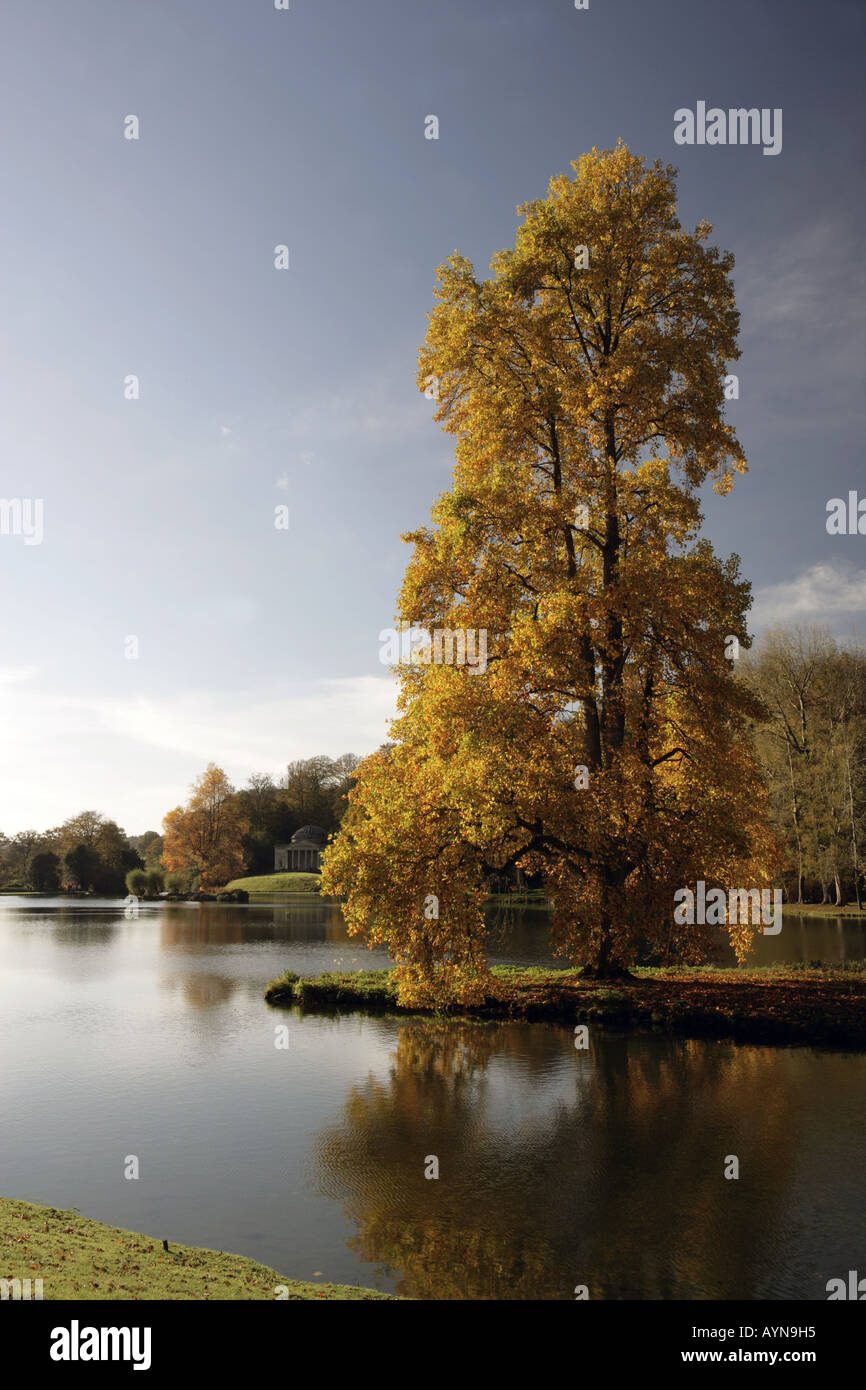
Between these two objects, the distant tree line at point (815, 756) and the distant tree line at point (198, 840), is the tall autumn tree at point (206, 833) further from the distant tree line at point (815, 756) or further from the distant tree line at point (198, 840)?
the distant tree line at point (815, 756)

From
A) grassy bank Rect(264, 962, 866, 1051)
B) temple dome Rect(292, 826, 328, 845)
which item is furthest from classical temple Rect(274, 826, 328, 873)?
grassy bank Rect(264, 962, 866, 1051)

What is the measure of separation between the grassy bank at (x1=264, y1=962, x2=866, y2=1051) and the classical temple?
7311 cm

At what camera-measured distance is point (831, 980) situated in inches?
741

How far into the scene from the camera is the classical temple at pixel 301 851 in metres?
92.8

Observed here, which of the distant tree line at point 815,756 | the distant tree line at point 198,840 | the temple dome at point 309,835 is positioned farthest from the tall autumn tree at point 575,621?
the temple dome at point 309,835

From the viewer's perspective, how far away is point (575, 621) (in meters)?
17.4

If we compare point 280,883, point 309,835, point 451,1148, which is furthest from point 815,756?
point 309,835

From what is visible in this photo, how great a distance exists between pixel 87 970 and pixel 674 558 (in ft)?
68.5

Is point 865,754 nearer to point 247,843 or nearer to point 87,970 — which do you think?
point 87,970

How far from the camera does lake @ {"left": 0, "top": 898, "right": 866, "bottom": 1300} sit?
24.1ft

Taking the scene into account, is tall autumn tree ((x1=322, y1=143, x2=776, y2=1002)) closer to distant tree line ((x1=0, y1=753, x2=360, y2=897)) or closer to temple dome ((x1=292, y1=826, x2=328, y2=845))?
distant tree line ((x1=0, y1=753, x2=360, y2=897))

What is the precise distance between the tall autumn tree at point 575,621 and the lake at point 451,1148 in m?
3.01

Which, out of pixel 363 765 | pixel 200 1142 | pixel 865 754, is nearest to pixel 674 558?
pixel 363 765
